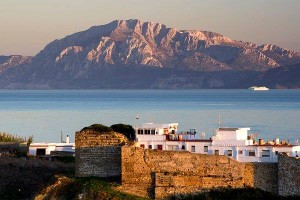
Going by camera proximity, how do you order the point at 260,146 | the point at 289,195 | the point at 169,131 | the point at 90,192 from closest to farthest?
the point at 90,192 → the point at 289,195 → the point at 260,146 → the point at 169,131

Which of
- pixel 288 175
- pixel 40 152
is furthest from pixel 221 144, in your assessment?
pixel 40 152

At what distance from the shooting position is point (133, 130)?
44781 mm

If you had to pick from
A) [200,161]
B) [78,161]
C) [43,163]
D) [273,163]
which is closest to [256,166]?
[273,163]

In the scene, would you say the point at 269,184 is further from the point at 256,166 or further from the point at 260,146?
the point at 260,146

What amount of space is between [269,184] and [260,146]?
4.01 m

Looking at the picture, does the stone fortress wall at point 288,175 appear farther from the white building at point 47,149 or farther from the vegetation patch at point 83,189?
the white building at point 47,149

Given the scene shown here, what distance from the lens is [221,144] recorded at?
4331 centimetres

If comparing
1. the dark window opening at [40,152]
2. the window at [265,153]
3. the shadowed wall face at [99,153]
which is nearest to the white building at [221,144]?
the window at [265,153]

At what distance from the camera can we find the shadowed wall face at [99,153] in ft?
120

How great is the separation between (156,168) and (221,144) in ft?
25.8

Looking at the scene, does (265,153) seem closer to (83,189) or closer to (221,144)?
(221,144)

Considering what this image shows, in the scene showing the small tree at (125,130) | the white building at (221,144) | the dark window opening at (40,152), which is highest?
the small tree at (125,130)

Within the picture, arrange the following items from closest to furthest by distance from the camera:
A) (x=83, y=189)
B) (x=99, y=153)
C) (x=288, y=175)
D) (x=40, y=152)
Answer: (x=83, y=189), (x=99, y=153), (x=288, y=175), (x=40, y=152)

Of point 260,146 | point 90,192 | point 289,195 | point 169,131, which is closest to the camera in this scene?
point 90,192
